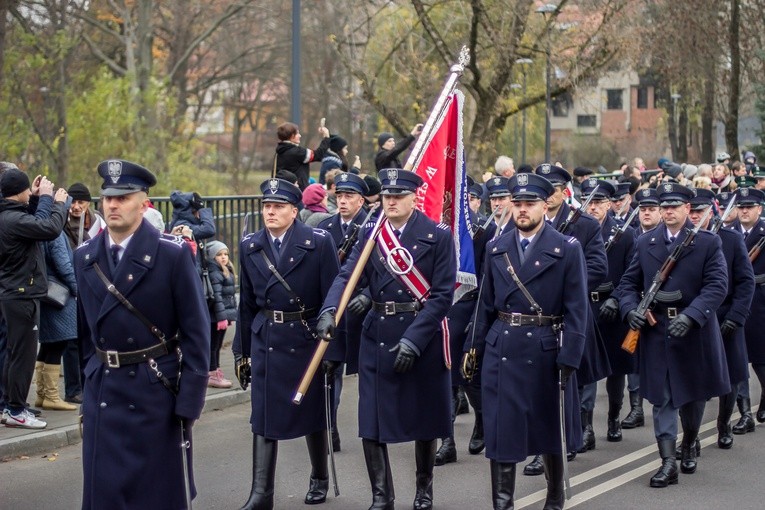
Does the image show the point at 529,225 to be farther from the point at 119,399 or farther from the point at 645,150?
the point at 645,150

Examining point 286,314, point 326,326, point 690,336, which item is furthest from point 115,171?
point 690,336

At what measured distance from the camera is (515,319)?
793 centimetres

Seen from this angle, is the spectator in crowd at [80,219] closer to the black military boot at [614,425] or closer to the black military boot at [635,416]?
the black military boot at [614,425]

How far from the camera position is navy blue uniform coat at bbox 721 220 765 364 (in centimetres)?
1151

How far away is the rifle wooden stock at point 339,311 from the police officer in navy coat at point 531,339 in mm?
833

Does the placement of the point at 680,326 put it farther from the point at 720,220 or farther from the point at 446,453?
the point at 446,453

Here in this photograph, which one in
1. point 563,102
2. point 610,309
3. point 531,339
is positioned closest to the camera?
point 531,339

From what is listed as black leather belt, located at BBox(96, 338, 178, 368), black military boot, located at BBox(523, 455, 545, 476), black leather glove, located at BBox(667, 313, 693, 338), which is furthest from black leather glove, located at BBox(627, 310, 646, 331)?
black leather belt, located at BBox(96, 338, 178, 368)

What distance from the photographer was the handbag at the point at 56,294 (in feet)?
36.1

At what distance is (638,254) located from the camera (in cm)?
977

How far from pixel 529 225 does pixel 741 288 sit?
9.76ft

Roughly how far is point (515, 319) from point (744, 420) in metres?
4.12

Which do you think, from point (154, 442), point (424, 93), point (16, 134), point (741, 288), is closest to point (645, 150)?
point (424, 93)

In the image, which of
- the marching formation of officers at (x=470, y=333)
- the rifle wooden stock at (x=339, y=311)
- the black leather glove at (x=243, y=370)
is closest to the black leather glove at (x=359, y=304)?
the marching formation of officers at (x=470, y=333)
